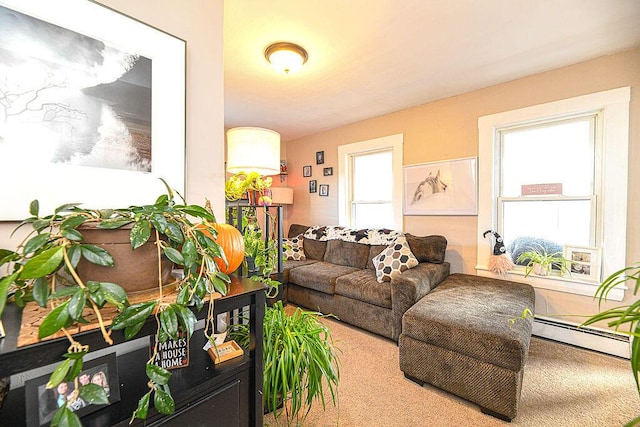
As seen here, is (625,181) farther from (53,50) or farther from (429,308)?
(53,50)

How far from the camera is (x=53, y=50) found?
2.73ft

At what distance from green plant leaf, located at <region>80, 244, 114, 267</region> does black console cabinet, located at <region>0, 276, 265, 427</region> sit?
0.15m

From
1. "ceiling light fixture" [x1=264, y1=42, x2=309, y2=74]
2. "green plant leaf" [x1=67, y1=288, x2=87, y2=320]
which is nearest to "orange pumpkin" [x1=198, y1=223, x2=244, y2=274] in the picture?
"green plant leaf" [x1=67, y1=288, x2=87, y2=320]

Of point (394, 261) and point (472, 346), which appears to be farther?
point (394, 261)

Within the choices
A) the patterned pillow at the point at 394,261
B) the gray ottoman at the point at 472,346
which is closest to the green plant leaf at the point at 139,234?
the gray ottoman at the point at 472,346

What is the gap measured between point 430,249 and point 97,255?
9.72 ft

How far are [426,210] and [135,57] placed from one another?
3080mm

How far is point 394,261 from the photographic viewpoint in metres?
2.76

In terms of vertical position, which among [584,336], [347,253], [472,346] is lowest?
[584,336]

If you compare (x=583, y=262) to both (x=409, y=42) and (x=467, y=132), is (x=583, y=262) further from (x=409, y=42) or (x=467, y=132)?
(x=409, y=42)

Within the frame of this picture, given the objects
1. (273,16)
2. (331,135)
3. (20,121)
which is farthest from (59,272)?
(331,135)

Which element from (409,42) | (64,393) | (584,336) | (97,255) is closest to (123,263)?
(97,255)

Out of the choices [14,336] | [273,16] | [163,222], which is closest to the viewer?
[14,336]

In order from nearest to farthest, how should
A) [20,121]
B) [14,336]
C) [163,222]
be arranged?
[14,336] < [163,222] < [20,121]
